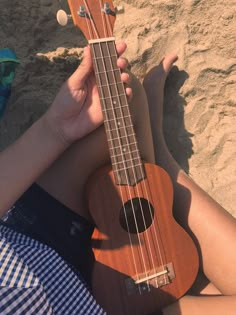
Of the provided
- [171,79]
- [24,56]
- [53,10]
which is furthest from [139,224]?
[53,10]

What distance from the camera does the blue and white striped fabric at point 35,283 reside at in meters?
0.72

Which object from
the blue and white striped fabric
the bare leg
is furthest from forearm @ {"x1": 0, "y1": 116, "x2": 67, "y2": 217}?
the bare leg

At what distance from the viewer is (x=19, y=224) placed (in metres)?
1.14

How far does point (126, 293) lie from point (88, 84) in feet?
2.01

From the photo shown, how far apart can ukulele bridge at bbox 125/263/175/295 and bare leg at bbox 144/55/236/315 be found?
82mm

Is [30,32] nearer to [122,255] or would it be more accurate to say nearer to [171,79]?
[171,79]

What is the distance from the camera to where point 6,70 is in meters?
1.25

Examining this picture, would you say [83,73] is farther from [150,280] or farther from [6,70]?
[150,280]

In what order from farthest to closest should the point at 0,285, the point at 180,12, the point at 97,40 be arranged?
the point at 180,12 → the point at 97,40 → the point at 0,285

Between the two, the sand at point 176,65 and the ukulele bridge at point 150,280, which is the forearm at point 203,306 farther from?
the sand at point 176,65

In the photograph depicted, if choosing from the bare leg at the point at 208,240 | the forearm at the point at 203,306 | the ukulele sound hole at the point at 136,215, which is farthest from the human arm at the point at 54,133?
the forearm at the point at 203,306

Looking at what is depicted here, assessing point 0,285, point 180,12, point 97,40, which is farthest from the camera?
point 180,12

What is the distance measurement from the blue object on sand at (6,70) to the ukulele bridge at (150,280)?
687 mm

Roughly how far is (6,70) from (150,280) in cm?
78
